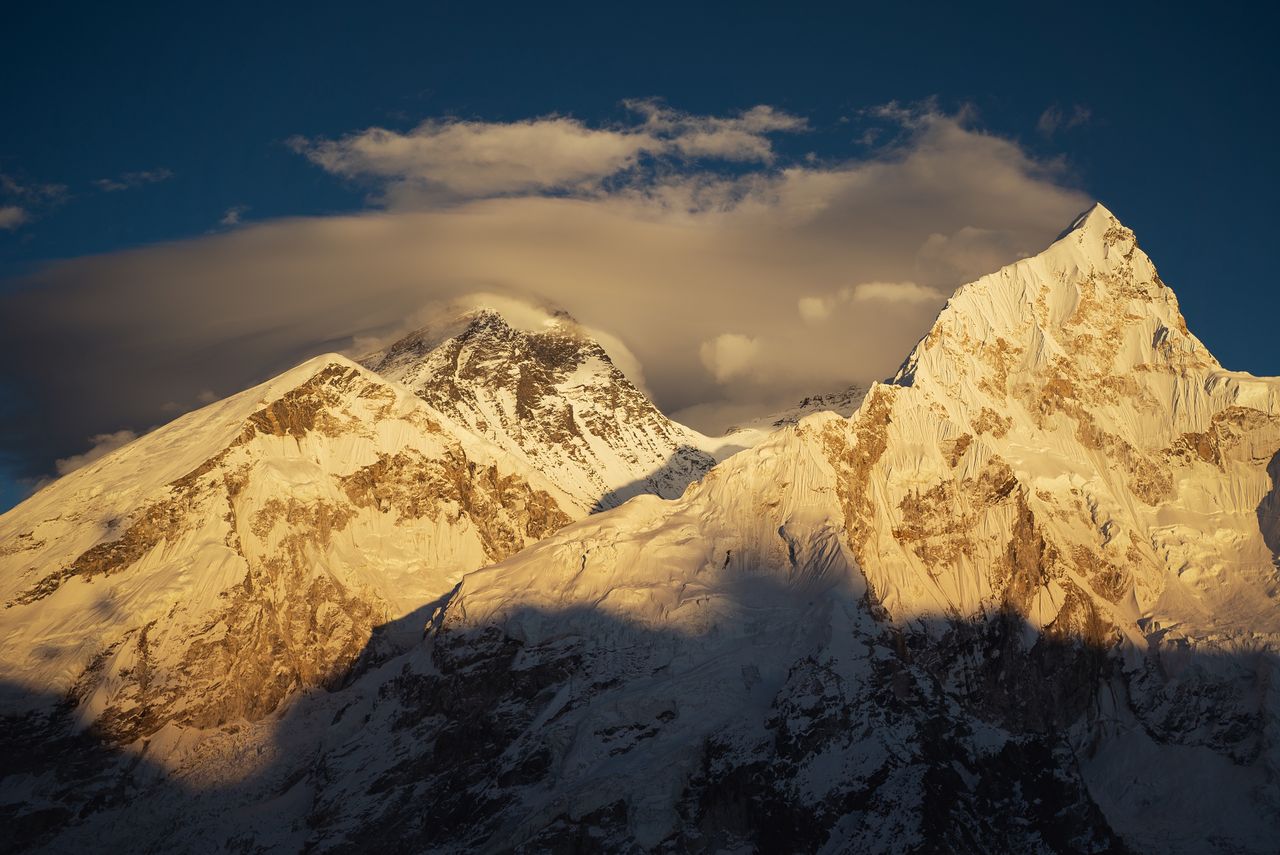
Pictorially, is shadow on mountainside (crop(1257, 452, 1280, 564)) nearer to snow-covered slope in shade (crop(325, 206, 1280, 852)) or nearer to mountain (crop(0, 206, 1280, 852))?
mountain (crop(0, 206, 1280, 852))

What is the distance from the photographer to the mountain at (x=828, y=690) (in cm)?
15875

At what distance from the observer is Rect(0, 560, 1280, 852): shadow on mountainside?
156625 mm

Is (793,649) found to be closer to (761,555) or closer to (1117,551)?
(761,555)

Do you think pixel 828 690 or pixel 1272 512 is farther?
pixel 1272 512

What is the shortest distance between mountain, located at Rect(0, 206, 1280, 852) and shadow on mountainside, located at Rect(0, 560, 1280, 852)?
0.29m

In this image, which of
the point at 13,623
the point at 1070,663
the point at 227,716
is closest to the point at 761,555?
the point at 1070,663

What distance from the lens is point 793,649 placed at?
Answer: 175250 mm

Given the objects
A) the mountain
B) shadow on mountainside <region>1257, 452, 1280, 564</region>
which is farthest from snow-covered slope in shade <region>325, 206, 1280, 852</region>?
shadow on mountainside <region>1257, 452, 1280, 564</region>

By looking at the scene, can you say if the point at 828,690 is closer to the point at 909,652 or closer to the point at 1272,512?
the point at 909,652

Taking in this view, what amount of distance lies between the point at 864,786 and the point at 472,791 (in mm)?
34830

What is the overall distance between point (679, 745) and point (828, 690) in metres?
13.7

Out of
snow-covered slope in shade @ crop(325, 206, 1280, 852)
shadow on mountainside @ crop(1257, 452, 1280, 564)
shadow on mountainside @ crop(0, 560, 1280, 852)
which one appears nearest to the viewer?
shadow on mountainside @ crop(0, 560, 1280, 852)

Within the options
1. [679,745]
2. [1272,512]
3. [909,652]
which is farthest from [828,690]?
[1272,512]

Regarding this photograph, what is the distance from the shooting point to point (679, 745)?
165 meters
